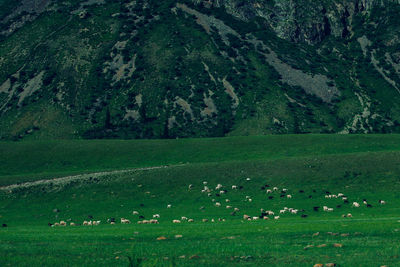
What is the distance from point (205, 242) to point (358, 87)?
182840 millimetres

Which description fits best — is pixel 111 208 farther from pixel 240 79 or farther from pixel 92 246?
pixel 240 79

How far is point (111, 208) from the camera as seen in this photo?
58.5 m

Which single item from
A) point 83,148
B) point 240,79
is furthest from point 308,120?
point 83,148

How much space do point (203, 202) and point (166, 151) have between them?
41.6 m

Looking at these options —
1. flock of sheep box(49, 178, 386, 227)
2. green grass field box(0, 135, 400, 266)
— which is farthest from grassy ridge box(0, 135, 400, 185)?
flock of sheep box(49, 178, 386, 227)

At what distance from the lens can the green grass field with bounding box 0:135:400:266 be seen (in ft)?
74.7

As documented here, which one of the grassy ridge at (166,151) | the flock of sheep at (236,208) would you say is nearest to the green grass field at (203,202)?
the grassy ridge at (166,151)

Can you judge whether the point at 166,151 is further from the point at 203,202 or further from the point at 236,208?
the point at 236,208

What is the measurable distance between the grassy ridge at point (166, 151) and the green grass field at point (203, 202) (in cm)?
22

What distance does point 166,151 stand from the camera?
99.4 metres

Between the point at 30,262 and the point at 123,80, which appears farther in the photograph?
the point at 123,80

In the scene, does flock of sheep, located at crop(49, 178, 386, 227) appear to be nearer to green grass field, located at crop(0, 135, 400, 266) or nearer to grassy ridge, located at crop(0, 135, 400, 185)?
green grass field, located at crop(0, 135, 400, 266)

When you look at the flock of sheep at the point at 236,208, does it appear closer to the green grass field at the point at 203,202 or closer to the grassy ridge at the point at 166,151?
the green grass field at the point at 203,202

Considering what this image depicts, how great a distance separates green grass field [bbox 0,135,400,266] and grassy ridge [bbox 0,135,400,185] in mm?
221
